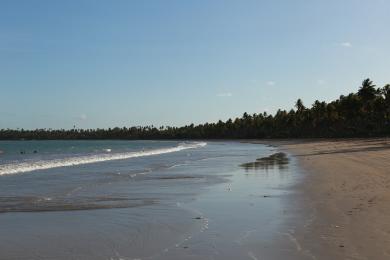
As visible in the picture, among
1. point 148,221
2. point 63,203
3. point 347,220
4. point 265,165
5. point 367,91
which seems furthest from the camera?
point 367,91

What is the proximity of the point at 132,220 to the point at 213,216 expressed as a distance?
1.76 meters

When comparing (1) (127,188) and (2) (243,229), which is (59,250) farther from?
(1) (127,188)

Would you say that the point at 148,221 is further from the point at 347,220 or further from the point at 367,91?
the point at 367,91

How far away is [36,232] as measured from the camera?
9523 millimetres

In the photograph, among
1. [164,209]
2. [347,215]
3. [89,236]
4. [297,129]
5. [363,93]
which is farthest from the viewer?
[297,129]

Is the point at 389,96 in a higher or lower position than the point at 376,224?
higher

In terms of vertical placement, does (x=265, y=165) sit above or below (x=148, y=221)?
above

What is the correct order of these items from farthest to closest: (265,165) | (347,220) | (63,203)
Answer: (265,165) < (63,203) < (347,220)

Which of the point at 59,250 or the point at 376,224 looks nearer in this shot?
the point at 59,250

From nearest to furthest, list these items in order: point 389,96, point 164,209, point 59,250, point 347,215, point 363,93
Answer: point 59,250 → point 347,215 → point 164,209 → point 389,96 → point 363,93

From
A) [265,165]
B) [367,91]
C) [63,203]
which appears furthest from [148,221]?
[367,91]

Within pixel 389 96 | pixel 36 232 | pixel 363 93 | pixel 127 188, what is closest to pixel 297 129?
pixel 363 93

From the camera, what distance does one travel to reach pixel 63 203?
46.0 ft

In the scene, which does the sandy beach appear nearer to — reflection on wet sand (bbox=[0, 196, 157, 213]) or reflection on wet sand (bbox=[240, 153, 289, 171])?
reflection on wet sand (bbox=[0, 196, 157, 213])
